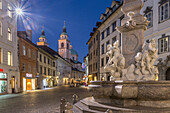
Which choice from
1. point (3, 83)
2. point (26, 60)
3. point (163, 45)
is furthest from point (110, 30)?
point (3, 83)

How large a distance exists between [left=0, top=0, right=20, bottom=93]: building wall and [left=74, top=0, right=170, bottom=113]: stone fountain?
17398mm

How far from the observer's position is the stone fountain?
17.3 ft

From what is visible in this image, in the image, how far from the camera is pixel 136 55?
729cm

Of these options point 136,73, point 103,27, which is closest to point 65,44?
point 103,27

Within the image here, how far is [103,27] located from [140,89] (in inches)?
1083

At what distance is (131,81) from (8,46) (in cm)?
2101

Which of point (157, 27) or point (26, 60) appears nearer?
point (157, 27)

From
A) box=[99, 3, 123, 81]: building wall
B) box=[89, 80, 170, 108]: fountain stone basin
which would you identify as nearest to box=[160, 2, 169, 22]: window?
box=[99, 3, 123, 81]: building wall

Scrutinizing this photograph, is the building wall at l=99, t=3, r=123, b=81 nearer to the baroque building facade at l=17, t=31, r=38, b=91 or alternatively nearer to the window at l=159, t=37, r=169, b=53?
the window at l=159, t=37, r=169, b=53

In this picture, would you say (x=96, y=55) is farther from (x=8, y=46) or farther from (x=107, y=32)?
(x=8, y=46)

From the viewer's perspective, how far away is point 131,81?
5.48 m

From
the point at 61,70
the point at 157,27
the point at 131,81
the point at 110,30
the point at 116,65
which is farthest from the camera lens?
the point at 61,70

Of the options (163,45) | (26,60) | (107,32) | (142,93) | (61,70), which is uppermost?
(107,32)

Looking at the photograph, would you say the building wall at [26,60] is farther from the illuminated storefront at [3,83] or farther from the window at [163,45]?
the window at [163,45]
